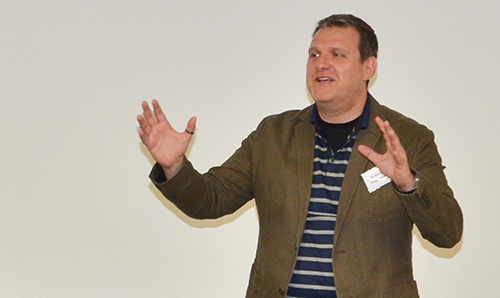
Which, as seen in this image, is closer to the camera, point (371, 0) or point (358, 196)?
point (358, 196)

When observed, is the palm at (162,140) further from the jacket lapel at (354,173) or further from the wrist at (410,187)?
the wrist at (410,187)

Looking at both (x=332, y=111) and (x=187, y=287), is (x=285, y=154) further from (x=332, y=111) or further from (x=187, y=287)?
(x=187, y=287)

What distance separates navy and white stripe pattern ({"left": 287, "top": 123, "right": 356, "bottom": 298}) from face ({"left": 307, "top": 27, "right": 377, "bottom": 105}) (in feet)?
0.74

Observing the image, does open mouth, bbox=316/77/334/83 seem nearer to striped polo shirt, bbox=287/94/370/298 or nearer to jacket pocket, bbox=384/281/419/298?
striped polo shirt, bbox=287/94/370/298

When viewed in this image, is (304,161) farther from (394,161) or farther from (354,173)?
(394,161)

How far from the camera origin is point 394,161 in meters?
2.01

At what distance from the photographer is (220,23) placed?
10.6 feet

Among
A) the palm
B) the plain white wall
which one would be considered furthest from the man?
the plain white wall

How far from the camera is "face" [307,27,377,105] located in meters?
2.45

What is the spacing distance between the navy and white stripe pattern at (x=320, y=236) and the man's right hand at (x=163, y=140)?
0.48 m

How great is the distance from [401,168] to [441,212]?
0.24 metres

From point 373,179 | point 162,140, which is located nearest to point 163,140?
point 162,140

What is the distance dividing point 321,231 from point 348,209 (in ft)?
0.39

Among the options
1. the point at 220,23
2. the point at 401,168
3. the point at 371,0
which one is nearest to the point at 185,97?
the point at 220,23
